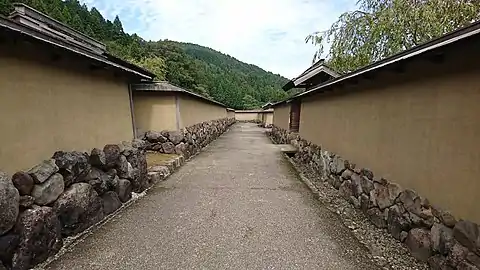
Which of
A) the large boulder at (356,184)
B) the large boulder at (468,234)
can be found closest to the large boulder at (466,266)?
the large boulder at (468,234)

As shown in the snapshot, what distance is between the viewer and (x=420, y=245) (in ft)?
10.8

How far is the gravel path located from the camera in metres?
3.36

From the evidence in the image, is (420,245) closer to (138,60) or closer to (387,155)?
(387,155)

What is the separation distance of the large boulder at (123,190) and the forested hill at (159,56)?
4.40m

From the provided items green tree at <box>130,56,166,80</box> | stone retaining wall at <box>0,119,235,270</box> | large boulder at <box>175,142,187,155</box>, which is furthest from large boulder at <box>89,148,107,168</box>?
green tree at <box>130,56,166,80</box>

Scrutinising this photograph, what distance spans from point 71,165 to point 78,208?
0.56 meters

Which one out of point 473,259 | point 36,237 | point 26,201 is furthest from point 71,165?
point 473,259

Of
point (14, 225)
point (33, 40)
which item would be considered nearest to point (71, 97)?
point (33, 40)

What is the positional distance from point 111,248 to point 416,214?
3.51m

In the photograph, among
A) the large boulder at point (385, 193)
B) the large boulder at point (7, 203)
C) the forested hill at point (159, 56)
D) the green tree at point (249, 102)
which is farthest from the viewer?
the green tree at point (249, 102)

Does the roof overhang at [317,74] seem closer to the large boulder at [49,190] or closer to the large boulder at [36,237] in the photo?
the large boulder at [49,190]

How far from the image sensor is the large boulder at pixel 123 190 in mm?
5352

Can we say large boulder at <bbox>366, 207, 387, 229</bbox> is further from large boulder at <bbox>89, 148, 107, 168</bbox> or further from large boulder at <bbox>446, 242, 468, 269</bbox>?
large boulder at <bbox>89, 148, 107, 168</bbox>

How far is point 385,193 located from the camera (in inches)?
168
